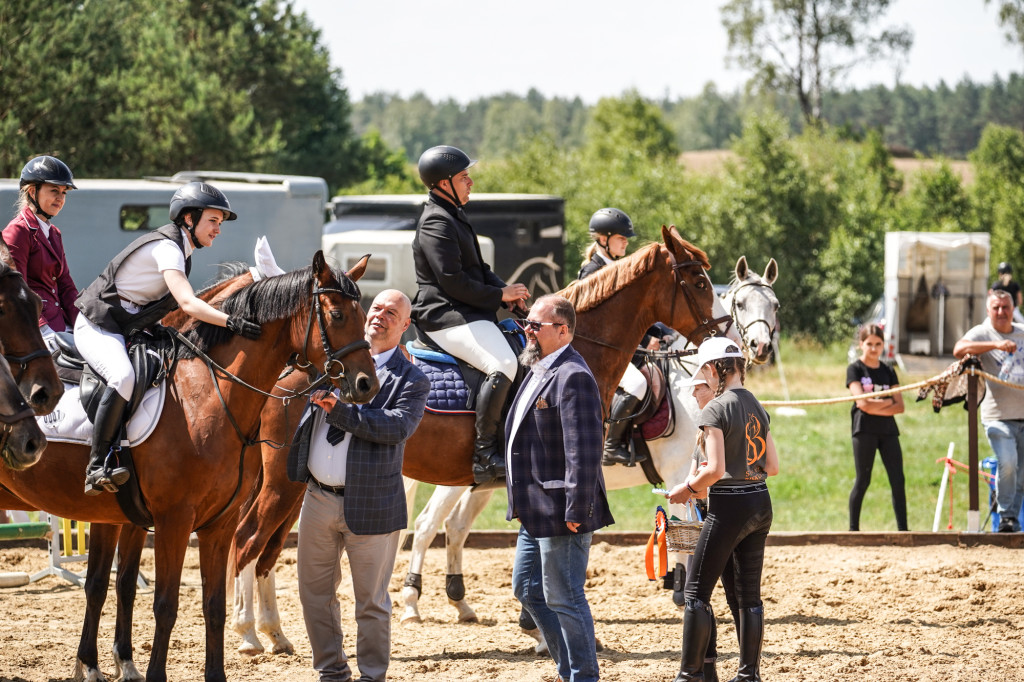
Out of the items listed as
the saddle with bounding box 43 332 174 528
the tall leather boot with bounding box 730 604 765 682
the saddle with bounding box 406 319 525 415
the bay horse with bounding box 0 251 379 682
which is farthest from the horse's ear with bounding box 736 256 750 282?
the saddle with bounding box 43 332 174 528

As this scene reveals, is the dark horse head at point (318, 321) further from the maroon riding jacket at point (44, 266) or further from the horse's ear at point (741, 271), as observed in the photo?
the horse's ear at point (741, 271)

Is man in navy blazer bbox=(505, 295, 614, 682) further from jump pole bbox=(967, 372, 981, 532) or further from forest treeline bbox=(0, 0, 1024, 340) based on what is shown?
forest treeline bbox=(0, 0, 1024, 340)

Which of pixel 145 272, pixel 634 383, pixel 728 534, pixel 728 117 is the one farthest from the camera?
pixel 728 117

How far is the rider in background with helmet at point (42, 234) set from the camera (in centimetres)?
605

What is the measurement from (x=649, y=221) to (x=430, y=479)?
2874cm

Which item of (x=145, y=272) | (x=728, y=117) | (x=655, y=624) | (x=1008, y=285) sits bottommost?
(x=655, y=624)

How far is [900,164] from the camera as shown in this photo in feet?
240

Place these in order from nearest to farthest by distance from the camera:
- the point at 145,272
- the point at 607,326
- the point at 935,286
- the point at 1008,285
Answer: the point at 145,272
the point at 607,326
the point at 1008,285
the point at 935,286

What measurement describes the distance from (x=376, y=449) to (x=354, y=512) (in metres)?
0.32

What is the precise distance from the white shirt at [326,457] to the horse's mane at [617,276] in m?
2.50

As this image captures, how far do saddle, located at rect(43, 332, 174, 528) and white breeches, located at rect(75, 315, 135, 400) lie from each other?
0.06m

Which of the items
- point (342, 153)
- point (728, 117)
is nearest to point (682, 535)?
point (342, 153)

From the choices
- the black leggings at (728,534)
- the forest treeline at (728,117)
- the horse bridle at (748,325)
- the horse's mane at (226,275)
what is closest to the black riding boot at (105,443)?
the horse's mane at (226,275)

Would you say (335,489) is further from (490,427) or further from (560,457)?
(490,427)
